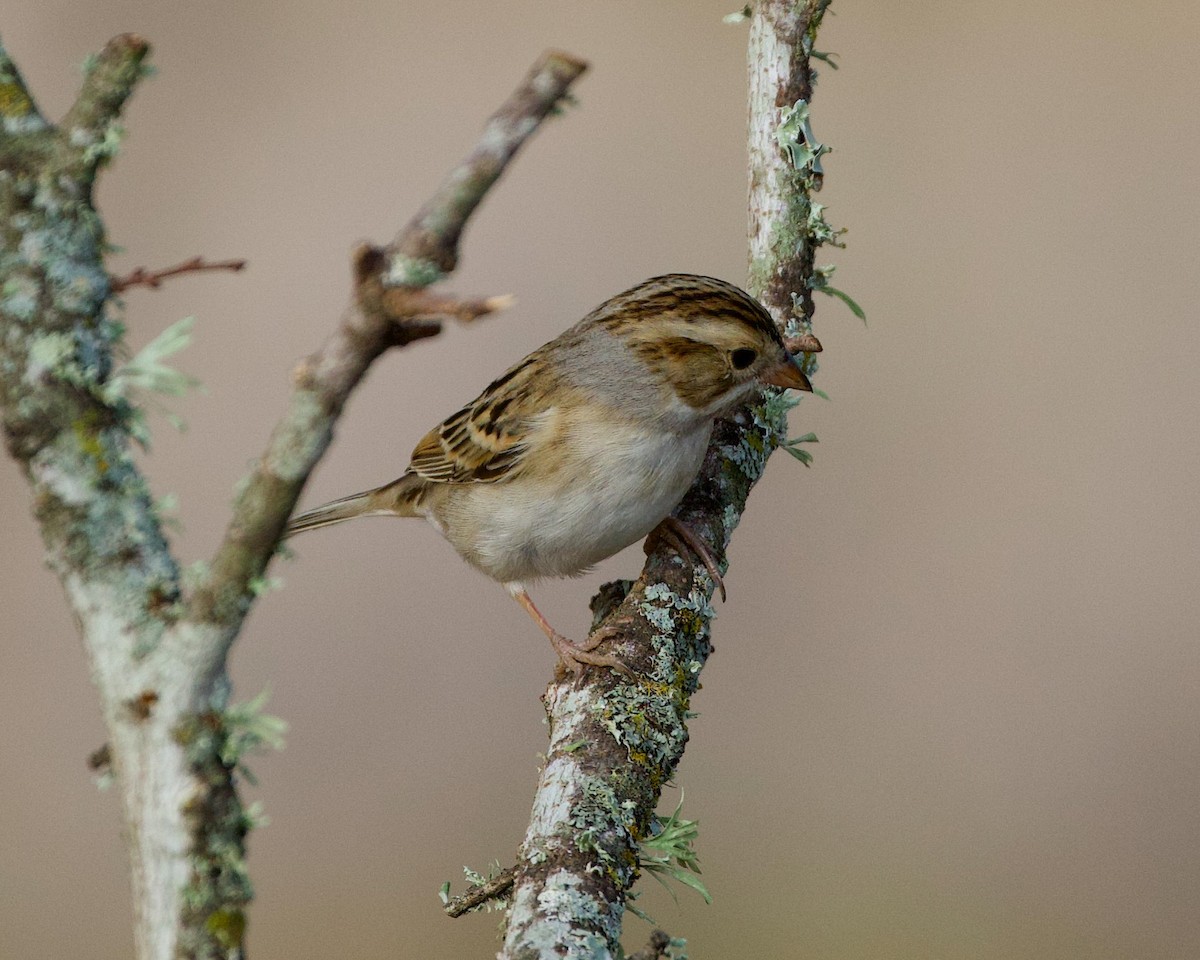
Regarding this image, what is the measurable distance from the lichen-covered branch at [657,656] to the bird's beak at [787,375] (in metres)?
0.15

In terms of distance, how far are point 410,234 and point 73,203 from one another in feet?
2.01

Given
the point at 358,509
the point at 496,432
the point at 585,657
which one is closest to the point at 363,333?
the point at 585,657

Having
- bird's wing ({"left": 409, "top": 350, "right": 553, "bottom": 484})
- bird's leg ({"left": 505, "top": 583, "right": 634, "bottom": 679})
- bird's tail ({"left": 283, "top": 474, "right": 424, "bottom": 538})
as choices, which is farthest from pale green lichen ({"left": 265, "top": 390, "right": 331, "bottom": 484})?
bird's tail ({"left": 283, "top": 474, "right": 424, "bottom": 538})

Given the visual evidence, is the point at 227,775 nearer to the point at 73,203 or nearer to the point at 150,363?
the point at 150,363

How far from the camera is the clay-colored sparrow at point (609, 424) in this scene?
385cm

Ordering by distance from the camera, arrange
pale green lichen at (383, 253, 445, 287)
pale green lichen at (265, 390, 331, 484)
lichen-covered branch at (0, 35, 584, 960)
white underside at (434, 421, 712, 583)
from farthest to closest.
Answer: white underside at (434, 421, 712, 583), lichen-covered branch at (0, 35, 584, 960), pale green lichen at (265, 390, 331, 484), pale green lichen at (383, 253, 445, 287)

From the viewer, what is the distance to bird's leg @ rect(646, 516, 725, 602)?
3.69 metres

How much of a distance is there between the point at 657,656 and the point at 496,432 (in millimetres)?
1344

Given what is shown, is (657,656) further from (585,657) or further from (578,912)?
(578,912)

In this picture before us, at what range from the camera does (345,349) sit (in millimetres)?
1639

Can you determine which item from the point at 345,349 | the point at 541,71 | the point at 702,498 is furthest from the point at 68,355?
the point at 702,498

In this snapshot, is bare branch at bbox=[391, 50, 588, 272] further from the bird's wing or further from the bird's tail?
the bird's tail

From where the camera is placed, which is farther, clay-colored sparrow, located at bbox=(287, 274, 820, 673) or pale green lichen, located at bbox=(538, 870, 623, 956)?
clay-colored sparrow, located at bbox=(287, 274, 820, 673)

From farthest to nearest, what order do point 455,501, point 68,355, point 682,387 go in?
point 455,501 → point 682,387 → point 68,355
